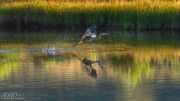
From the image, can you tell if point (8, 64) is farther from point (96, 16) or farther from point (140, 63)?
point (96, 16)

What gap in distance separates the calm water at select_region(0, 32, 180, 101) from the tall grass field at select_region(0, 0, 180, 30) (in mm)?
2962

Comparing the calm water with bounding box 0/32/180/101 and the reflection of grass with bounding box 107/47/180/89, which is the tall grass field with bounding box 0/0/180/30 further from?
the reflection of grass with bounding box 107/47/180/89

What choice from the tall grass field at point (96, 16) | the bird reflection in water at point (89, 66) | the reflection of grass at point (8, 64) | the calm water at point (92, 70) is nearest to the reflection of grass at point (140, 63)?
the calm water at point (92, 70)

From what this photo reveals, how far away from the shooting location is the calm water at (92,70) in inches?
369

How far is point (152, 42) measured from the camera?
1742 cm

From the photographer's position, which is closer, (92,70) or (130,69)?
(92,70)

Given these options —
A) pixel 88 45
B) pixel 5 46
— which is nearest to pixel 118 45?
pixel 88 45

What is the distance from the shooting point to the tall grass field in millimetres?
21516

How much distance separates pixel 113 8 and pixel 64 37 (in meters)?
4.42

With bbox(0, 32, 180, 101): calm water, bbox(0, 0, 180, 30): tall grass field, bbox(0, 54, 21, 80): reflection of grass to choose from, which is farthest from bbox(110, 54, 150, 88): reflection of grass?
bbox(0, 0, 180, 30): tall grass field

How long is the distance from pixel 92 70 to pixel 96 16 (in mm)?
10811

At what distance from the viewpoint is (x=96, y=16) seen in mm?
22625

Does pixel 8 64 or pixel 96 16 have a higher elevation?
pixel 96 16

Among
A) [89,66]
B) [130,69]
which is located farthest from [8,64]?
[130,69]
